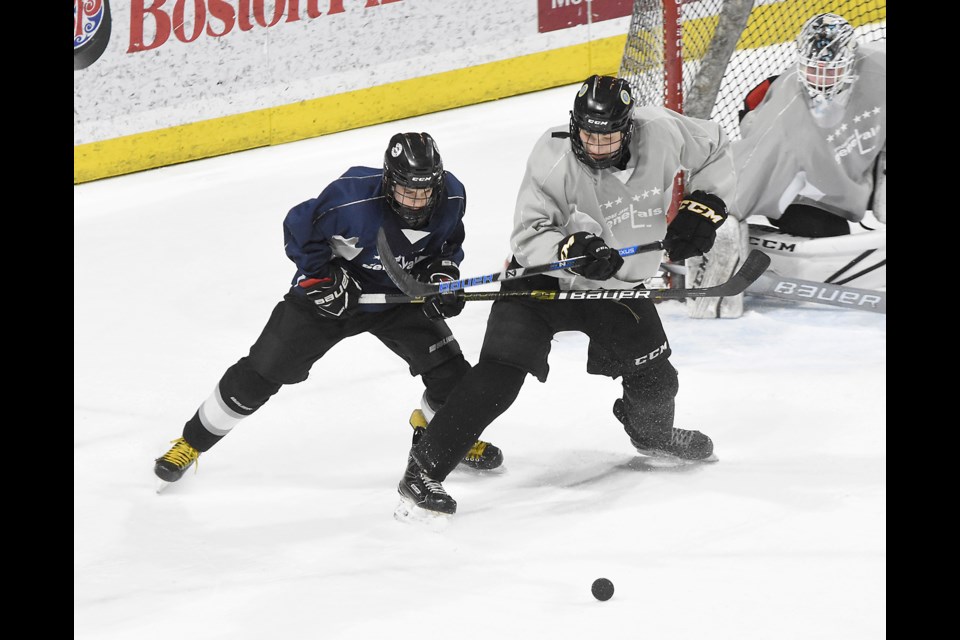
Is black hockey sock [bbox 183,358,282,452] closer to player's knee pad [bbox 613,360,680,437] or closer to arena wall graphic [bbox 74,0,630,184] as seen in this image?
player's knee pad [bbox 613,360,680,437]

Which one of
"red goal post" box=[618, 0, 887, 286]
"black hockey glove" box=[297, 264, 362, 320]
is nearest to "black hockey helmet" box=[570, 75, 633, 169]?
"black hockey glove" box=[297, 264, 362, 320]

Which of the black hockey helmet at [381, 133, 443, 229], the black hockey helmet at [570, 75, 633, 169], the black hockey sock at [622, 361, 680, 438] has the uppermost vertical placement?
the black hockey helmet at [570, 75, 633, 169]

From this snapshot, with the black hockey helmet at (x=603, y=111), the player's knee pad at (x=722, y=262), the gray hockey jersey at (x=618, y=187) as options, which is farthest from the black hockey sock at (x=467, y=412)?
the player's knee pad at (x=722, y=262)

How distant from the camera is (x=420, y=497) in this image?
2.94 metres

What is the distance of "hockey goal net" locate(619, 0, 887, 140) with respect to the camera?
421 centimetres

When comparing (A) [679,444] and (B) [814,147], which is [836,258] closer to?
(B) [814,147]

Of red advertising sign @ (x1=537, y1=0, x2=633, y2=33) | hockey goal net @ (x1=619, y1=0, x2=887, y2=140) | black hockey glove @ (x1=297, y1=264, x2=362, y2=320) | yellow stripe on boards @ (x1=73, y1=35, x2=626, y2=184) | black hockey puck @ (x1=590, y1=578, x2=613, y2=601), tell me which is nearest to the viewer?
black hockey puck @ (x1=590, y1=578, x2=613, y2=601)

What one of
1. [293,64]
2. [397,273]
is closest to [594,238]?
[397,273]

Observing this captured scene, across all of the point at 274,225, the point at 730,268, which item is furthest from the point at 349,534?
the point at 274,225

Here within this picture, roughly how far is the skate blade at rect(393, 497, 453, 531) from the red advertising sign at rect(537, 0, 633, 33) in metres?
4.05

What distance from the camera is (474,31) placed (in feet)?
21.0

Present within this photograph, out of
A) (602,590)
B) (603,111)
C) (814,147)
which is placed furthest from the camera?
(814,147)

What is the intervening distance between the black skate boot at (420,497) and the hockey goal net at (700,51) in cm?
177

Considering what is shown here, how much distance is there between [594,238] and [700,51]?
2316 millimetres
